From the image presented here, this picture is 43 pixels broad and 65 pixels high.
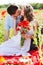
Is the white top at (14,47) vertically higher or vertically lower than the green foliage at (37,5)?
lower

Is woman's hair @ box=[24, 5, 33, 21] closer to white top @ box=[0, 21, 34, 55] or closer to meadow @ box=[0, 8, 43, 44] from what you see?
meadow @ box=[0, 8, 43, 44]

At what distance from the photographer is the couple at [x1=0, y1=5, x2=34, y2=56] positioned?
286 cm

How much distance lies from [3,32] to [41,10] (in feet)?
1.30

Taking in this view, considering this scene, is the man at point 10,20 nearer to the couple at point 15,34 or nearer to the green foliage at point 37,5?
the couple at point 15,34

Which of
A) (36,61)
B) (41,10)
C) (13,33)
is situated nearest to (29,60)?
(36,61)

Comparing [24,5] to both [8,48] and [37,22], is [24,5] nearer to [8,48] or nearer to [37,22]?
[37,22]

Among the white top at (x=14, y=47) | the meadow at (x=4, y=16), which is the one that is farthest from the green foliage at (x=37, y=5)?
the white top at (x=14, y=47)

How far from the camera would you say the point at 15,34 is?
9.50 ft

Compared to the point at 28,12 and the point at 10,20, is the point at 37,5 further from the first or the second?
the point at 10,20

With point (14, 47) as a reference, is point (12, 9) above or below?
above

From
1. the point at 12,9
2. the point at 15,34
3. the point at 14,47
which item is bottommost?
the point at 14,47

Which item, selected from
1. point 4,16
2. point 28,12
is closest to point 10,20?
point 4,16

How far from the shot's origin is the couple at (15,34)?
2.86m

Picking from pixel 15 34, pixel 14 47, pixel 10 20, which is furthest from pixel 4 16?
pixel 14 47
